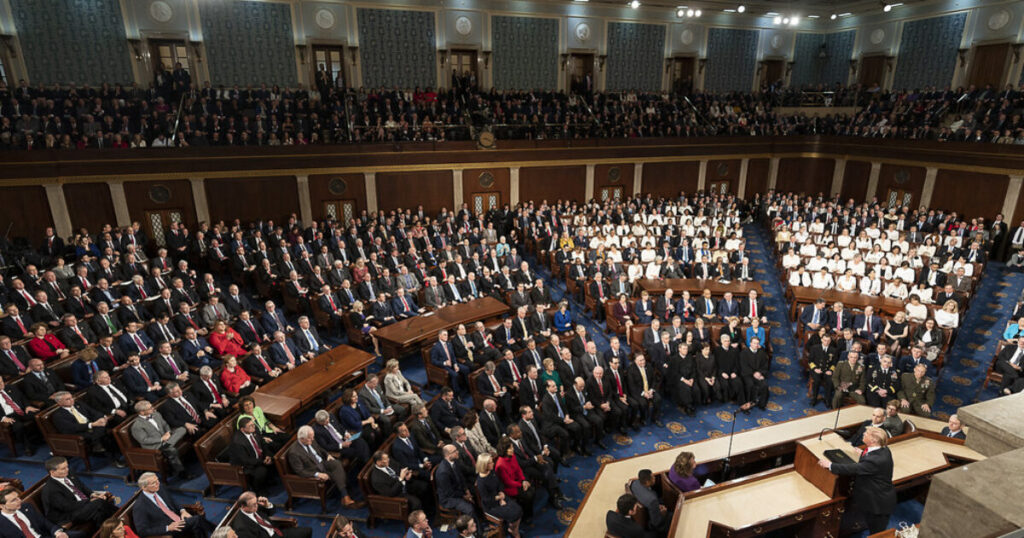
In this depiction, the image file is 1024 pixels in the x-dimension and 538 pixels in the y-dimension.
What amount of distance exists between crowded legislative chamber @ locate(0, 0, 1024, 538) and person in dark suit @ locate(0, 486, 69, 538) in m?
0.05

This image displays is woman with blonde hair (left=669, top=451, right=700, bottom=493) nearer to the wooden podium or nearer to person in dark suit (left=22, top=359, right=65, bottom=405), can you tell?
the wooden podium

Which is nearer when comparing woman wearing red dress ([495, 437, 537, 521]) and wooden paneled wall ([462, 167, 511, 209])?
woman wearing red dress ([495, 437, 537, 521])

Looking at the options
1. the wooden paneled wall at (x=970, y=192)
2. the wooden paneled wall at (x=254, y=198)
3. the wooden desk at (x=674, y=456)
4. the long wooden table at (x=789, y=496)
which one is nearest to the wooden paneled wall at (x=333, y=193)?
the wooden paneled wall at (x=254, y=198)

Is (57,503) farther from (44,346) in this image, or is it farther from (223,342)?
(44,346)

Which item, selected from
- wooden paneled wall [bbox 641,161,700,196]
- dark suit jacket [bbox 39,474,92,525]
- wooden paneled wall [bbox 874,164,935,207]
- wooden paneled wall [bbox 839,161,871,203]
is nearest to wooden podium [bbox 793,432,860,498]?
dark suit jacket [bbox 39,474,92,525]

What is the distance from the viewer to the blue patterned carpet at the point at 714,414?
19.3ft

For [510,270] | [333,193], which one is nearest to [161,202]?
[333,193]

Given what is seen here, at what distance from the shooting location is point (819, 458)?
5.03 m

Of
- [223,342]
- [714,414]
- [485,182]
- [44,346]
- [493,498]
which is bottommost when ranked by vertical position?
[714,414]

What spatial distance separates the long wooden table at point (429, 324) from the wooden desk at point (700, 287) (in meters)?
3.22

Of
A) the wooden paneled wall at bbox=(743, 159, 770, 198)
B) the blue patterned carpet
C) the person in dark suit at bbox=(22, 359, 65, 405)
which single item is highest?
the wooden paneled wall at bbox=(743, 159, 770, 198)

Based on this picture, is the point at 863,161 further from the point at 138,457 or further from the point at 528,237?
the point at 138,457

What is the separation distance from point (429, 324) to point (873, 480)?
6.61m

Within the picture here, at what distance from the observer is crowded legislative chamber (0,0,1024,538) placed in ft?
18.0
